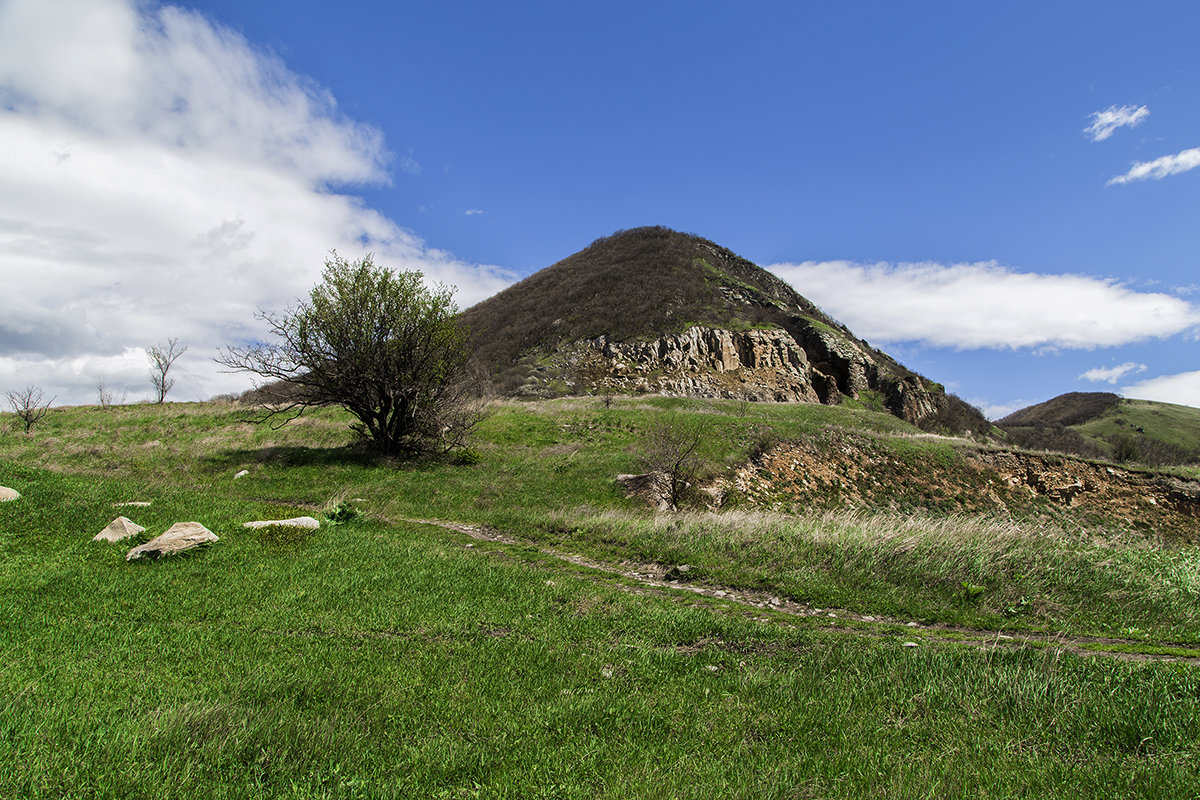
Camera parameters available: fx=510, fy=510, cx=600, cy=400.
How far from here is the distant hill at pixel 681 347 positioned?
208ft

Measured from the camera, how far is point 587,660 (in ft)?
19.4

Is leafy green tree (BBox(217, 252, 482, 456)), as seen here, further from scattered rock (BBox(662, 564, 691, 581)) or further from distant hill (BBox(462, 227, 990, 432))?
distant hill (BBox(462, 227, 990, 432))

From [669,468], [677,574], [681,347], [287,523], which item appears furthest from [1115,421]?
[287,523]

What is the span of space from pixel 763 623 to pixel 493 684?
13.4 feet

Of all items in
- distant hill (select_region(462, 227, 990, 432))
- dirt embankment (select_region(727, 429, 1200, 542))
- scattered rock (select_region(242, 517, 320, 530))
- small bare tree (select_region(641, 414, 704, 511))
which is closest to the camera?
scattered rock (select_region(242, 517, 320, 530))

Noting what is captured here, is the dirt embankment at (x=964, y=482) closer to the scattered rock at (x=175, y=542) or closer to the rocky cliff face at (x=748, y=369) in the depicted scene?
the scattered rock at (x=175, y=542)

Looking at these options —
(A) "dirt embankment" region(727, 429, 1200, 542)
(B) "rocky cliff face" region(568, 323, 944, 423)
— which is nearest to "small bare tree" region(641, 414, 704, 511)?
(A) "dirt embankment" region(727, 429, 1200, 542)

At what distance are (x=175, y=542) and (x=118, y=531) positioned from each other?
5.25 feet

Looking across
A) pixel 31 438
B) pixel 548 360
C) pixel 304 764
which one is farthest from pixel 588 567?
pixel 548 360

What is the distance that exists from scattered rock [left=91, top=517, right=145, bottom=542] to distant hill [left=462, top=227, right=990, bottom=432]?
4677 cm

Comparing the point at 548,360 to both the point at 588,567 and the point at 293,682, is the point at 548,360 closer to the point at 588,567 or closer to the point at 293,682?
the point at 588,567

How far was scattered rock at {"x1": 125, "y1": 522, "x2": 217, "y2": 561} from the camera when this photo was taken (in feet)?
28.1

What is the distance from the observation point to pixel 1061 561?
9.33 m

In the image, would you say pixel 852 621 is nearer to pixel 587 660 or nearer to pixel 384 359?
pixel 587 660
